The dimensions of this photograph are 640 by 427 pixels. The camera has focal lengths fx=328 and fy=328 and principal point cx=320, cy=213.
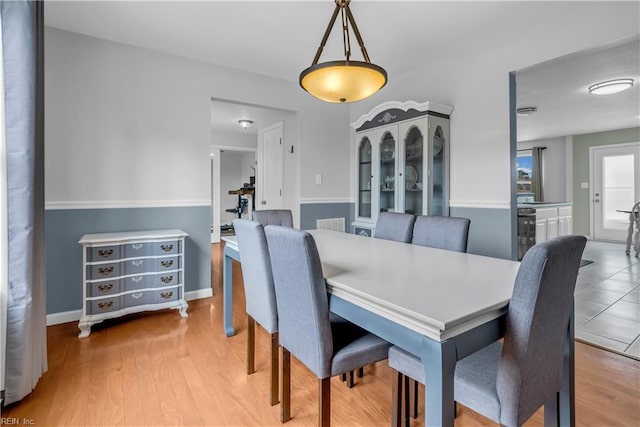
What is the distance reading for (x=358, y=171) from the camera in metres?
3.81

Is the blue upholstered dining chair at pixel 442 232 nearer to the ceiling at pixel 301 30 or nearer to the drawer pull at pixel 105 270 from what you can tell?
the ceiling at pixel 301 30

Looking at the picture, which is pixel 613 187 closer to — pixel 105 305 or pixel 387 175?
pixel 387 175

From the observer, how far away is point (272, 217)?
107 inches

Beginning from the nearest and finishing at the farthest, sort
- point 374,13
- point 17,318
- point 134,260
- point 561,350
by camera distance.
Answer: point 561,350, point 17,318, point 374,13, point 134,260

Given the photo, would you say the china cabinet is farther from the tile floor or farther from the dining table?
the dining table

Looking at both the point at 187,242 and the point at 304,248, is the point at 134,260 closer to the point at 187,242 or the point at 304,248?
the point at 187,242

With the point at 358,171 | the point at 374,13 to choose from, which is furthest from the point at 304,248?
the point at 358,171

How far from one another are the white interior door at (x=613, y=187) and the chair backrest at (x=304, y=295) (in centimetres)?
775

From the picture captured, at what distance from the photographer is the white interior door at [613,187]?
6.23 m

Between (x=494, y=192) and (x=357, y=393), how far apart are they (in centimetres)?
206

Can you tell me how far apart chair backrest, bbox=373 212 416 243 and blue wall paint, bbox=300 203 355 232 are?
1.48 metres

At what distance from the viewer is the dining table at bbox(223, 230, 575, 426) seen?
88 centimetres

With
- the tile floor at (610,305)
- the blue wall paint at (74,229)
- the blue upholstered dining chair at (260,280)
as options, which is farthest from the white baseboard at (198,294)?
the tile floor at (610,305)

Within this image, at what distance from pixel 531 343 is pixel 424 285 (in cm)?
35
